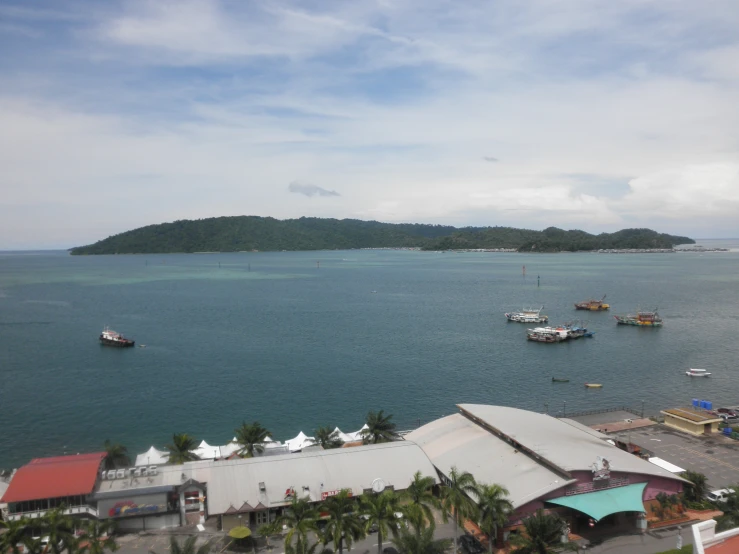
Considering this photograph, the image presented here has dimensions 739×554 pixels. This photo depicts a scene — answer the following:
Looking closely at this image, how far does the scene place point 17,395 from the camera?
2271 inches

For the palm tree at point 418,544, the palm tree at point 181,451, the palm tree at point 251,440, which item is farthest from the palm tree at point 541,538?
the palm tree at point 181,451

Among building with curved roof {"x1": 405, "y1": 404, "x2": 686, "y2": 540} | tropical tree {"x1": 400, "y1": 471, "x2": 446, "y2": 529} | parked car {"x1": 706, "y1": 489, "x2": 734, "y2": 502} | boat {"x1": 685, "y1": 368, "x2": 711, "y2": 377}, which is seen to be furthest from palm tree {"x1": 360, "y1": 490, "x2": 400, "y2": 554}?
boat {"x1": 685, "y1": 368, "x2": 711, "y2": 377}

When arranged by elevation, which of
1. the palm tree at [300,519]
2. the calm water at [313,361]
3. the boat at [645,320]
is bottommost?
the calm water at [313,361]

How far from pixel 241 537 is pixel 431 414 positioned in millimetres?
27404

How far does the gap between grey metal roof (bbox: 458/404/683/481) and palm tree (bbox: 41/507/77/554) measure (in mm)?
22254

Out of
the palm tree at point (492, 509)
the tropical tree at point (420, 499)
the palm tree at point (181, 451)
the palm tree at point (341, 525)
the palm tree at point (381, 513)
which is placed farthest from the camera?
the palm tree at point (181, 451)

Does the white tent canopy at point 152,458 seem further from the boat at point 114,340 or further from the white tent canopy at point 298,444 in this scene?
the boat at point 114,340

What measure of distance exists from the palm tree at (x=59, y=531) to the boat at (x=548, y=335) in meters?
Result: 72.1

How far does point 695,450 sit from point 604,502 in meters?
14.7

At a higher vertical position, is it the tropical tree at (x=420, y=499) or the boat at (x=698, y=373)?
the tropical tree at (x=420, y=499)

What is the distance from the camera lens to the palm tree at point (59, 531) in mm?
21406

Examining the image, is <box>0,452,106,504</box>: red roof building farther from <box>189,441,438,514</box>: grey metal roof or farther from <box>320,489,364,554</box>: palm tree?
<box>320,489,364,554</box>: palm tree

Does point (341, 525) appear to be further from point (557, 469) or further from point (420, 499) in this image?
point (557, 469)

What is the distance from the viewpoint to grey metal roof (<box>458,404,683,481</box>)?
1128 inches
